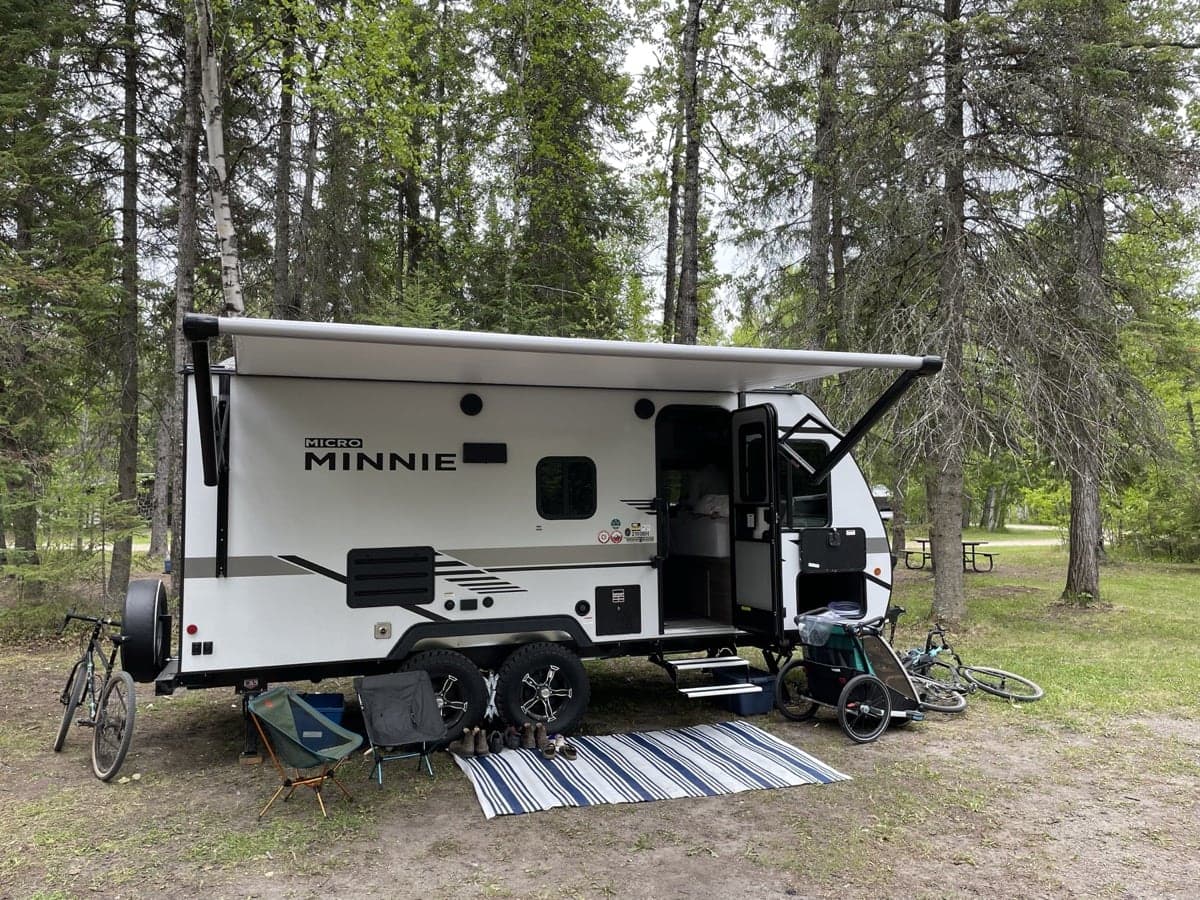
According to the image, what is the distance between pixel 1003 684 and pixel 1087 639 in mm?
3199

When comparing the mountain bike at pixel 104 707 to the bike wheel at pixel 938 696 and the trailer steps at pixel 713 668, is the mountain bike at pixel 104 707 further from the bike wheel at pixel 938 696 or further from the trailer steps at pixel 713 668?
the bike wheel at pixel 938 696

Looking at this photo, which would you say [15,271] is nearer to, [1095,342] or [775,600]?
[775,600]

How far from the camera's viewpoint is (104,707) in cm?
498

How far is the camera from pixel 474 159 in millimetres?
14039

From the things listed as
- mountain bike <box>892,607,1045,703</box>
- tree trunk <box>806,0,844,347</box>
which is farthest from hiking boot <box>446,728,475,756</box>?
tree trunk <box>806,0,844,347</box>

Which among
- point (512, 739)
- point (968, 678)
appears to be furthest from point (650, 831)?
point (968, 678)

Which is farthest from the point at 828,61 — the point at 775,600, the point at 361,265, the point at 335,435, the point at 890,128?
the point at 335,435

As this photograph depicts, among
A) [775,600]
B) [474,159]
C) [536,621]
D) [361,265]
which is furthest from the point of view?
[474,159]

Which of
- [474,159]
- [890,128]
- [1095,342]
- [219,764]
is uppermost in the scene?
[474,159]

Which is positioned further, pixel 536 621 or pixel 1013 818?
pixel 536 621

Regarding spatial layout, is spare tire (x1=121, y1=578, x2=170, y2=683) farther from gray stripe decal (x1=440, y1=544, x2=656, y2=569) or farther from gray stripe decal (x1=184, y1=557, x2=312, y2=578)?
gray stripe decal (x1=440, y1=544, x2=656, y2=569)

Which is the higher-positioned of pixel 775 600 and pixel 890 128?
pixel 890 128

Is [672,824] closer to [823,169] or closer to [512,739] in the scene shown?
[512,739]

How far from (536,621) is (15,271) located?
19.9ft
